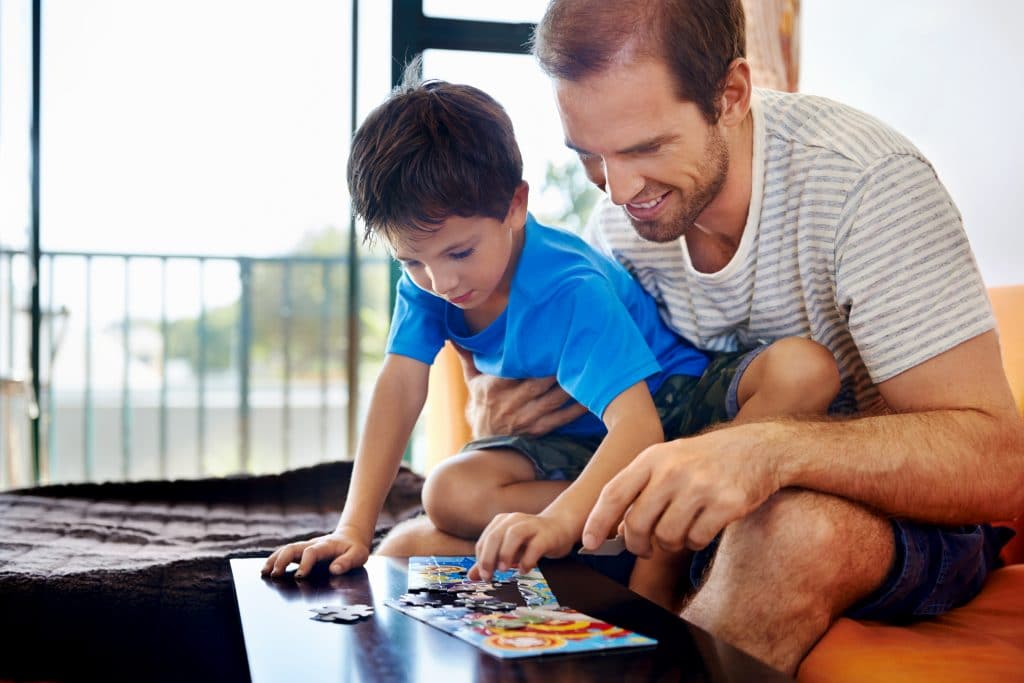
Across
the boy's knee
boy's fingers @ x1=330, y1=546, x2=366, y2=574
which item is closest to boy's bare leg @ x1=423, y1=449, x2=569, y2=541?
the boy's knee

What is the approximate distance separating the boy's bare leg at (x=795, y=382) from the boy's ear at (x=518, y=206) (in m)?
0.48

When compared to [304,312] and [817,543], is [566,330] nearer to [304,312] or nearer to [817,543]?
[817,543]

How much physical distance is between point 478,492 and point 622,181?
55 cm

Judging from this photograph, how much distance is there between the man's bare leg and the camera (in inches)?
43.6

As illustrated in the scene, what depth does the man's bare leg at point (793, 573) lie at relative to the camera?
3.63ft

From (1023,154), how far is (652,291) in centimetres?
Result: 87

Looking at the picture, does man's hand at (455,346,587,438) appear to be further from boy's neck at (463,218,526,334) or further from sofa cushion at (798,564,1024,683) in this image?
sofa cushion at (798,564,1024,683)

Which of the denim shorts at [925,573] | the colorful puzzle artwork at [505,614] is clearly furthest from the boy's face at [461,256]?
the denim shorts at [925,573]

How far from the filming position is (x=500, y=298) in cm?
173

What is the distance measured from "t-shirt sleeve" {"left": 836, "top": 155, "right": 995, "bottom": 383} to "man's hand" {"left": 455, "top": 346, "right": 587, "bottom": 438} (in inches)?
21.5

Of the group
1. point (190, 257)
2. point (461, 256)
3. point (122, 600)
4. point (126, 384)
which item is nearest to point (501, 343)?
point (461, 256)

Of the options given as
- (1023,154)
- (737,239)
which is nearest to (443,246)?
(737,239)

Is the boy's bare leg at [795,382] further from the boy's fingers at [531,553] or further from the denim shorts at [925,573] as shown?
the boy's fingers at [531,553]

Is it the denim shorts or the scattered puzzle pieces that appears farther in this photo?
the denim shorts
